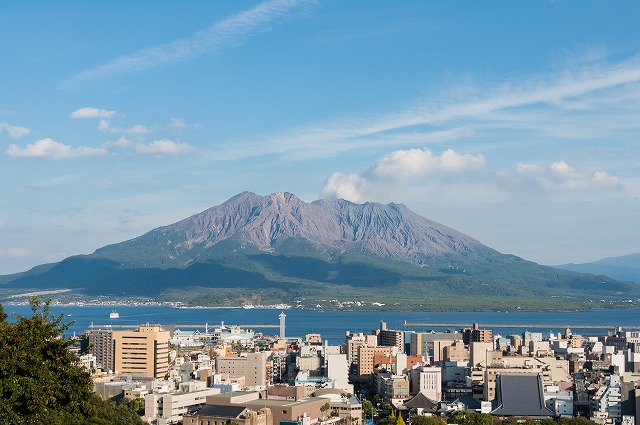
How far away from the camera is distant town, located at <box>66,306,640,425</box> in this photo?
106ft

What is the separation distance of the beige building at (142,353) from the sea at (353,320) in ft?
106

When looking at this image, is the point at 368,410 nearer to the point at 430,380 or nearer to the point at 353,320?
the point at 430,380

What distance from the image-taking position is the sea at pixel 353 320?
9038cm

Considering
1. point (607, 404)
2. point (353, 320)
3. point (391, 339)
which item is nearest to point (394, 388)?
point (607, 404)

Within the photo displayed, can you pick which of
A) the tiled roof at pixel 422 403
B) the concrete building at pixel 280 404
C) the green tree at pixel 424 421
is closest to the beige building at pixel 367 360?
the tiled roof at pixel 422 403

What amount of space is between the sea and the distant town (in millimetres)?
26983

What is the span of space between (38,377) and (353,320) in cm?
9666

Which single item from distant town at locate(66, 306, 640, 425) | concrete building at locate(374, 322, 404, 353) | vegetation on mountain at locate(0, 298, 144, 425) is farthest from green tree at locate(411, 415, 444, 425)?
concrete building at locate(374, 322, 404, 353)

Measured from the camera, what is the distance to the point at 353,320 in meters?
109

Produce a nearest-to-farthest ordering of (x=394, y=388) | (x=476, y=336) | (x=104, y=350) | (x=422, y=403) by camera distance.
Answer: (x=422, y=403) → (x=394, y=388) → (x=104, y=350) → (x=476, y=336)

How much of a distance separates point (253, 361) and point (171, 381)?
7737 mm

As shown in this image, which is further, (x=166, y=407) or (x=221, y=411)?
(x=166, y=407)

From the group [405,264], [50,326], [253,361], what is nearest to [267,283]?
[405,264]

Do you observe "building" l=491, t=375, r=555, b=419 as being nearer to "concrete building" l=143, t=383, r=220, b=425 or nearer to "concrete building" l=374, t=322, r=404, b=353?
"concrete building" l=143, t=383, r=220, b=425
